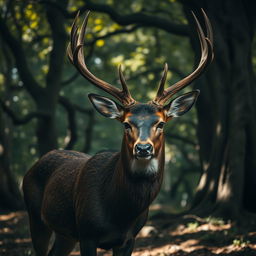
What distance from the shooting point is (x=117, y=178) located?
5.11 m

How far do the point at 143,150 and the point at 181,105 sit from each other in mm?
1102

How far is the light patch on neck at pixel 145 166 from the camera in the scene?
478cm

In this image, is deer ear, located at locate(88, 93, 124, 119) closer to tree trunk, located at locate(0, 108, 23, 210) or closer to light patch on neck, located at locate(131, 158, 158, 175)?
light patch on neck, located at locate(131, 158, 158, 175)

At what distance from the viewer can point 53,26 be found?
13227 millimetres

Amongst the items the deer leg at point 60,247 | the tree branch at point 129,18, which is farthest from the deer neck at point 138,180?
the tree branch at point 129,18

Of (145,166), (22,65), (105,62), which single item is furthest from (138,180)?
(105,62)

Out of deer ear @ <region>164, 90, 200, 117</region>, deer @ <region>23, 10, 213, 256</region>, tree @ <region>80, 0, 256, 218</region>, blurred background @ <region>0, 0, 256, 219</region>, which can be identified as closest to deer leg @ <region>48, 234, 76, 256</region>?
deer @ <region>23, 10, 213, 256</region>

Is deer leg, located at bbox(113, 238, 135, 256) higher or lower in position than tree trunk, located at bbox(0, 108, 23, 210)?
higher

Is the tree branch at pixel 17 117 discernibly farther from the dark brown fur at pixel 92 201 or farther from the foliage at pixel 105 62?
the dark brown fur at pixel 92 201

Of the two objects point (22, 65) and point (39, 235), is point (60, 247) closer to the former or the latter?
point (39, 235)

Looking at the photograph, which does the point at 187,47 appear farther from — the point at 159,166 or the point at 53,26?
the point at 159,166

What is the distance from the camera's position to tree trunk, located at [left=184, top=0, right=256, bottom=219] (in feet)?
28.2

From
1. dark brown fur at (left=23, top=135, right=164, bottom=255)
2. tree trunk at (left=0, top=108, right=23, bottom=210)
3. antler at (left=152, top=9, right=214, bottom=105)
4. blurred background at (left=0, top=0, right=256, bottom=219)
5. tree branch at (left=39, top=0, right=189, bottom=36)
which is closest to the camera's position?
→ dark brown fur at (left=23, top=135, right=164, bottom=255)

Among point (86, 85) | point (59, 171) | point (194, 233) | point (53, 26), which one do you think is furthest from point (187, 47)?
point (59, 171)
